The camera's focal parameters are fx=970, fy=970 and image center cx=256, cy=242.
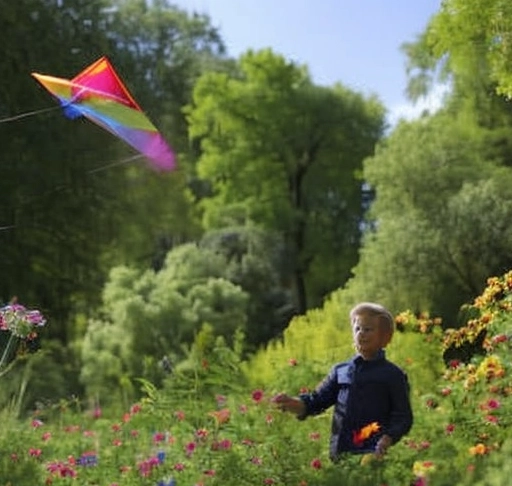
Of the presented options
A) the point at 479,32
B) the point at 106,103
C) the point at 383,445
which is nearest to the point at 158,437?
the point at 106,103

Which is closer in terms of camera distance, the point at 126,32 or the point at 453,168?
the point at 453,168

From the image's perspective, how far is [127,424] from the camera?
6.52 metres

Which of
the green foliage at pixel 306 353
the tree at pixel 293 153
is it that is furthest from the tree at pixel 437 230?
the tree at pixel 293 153

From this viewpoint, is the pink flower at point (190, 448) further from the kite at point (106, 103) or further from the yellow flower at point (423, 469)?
the yellow flower at point (423, 469)

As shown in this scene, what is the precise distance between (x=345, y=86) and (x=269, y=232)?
195 inches

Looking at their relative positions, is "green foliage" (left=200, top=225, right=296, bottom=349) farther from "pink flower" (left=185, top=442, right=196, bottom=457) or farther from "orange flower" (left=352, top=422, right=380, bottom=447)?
"orange flower" (left=352, top=422, right=380, bottom=447)

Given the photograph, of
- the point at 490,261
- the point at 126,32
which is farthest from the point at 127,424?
the point at 126,32

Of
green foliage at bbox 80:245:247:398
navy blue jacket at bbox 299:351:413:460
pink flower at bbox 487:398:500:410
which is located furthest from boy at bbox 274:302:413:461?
green foliage at bbox 80:245:247:398

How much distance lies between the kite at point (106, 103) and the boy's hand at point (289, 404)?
60.1 inches

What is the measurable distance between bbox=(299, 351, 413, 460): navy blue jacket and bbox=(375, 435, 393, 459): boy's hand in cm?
6

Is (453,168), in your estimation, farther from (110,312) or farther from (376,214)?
(110,312)

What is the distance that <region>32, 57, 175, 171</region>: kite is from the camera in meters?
4.63

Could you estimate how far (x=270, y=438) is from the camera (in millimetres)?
4344

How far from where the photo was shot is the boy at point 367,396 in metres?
3.52
